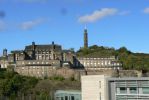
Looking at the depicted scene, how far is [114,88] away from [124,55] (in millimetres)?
65811

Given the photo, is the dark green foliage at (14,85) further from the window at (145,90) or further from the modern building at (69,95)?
the window at (145,90)

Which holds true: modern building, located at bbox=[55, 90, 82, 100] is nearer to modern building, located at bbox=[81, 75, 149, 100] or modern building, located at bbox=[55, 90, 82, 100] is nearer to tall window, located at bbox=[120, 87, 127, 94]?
modern building, located at bbox=[81, 75, 149, 100]

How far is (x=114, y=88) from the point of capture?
2877 centimetres

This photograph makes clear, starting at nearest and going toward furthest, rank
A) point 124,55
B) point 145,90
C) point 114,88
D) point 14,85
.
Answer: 1. point 145,90
2. point 114,88
3. point 14,85
4. point 124,55

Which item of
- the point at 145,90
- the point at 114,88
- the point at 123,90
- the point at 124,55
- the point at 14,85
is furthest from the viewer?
the point at 124,55

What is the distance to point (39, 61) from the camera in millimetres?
82562

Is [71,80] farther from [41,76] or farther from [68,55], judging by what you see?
[68,55]

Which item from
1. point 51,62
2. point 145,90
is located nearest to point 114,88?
point 145,90

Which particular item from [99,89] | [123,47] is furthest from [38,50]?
[99,89]

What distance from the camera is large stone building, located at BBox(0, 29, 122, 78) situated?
3118 inches

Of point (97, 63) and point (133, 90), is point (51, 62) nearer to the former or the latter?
point (97, 63)

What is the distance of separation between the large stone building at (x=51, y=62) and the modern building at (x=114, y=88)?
4623cm

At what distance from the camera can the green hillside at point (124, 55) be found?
86.1 metres

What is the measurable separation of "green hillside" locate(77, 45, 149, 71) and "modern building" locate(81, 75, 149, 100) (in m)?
53.3
